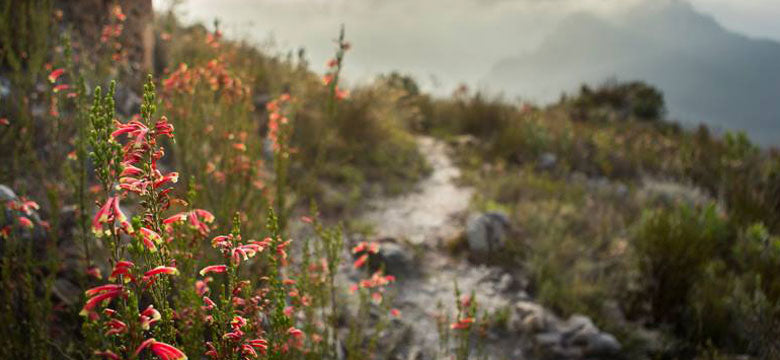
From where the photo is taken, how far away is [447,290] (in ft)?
12.2

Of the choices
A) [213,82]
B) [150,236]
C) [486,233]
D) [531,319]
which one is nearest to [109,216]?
[150,236]

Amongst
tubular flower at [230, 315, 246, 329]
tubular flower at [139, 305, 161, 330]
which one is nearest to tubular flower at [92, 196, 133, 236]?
tubular flower at [139, 305, 161, 330]

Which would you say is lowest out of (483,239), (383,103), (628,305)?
(628,305)

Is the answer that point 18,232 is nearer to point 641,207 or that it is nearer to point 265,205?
point 265,205

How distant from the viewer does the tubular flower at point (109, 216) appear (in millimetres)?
848

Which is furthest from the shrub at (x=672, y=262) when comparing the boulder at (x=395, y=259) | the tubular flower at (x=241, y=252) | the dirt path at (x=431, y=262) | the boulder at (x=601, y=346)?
the tubular flower at (x=241, y=252)

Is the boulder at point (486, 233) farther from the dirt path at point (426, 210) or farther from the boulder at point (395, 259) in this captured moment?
the boulder at point (395, 259)

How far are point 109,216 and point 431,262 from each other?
10.9 feet

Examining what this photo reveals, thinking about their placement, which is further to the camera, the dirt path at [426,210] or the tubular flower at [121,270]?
the dirt path at [426,210]

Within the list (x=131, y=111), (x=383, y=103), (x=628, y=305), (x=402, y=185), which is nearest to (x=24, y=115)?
(x=131, y=111)

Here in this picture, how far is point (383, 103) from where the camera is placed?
22.9ft

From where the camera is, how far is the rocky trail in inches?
121

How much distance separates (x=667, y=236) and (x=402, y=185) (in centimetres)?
285

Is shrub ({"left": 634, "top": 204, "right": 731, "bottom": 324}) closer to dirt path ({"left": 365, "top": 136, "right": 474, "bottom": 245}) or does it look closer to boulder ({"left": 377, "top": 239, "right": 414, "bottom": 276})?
dirt path ({"left": 365, "top": 136, "right": 474, "bottom": 245})
